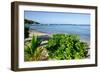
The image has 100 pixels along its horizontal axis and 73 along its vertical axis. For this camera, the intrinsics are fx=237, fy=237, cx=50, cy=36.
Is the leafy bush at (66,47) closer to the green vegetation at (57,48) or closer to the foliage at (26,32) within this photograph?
the green vegetation at (57,48)

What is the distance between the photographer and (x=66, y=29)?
1.91m

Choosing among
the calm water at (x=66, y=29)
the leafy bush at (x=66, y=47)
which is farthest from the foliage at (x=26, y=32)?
the leafy bush at (x=66, y=47)

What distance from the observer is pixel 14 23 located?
1.72 meters

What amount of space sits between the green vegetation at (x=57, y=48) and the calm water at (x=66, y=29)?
0.03m

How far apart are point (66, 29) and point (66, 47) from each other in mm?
145

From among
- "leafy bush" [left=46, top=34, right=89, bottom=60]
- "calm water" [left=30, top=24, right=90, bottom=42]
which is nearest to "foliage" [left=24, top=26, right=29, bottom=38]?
"calm water" [left=30, top=24, right=90, bottom=42]

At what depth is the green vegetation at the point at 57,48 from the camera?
180 centimetres

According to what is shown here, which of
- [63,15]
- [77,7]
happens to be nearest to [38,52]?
[63,15]

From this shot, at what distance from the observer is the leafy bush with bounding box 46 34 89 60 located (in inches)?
73.3

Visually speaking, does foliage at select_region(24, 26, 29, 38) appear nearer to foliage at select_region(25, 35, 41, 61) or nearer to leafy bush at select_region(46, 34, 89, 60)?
foliage at select_region(25, 35, 41, 61)

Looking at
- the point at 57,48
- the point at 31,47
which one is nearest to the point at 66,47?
the point at 57,48

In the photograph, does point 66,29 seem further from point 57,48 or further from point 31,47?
point 31,47

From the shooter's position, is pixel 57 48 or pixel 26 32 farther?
pixel 57 48

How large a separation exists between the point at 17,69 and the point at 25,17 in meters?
0.39
